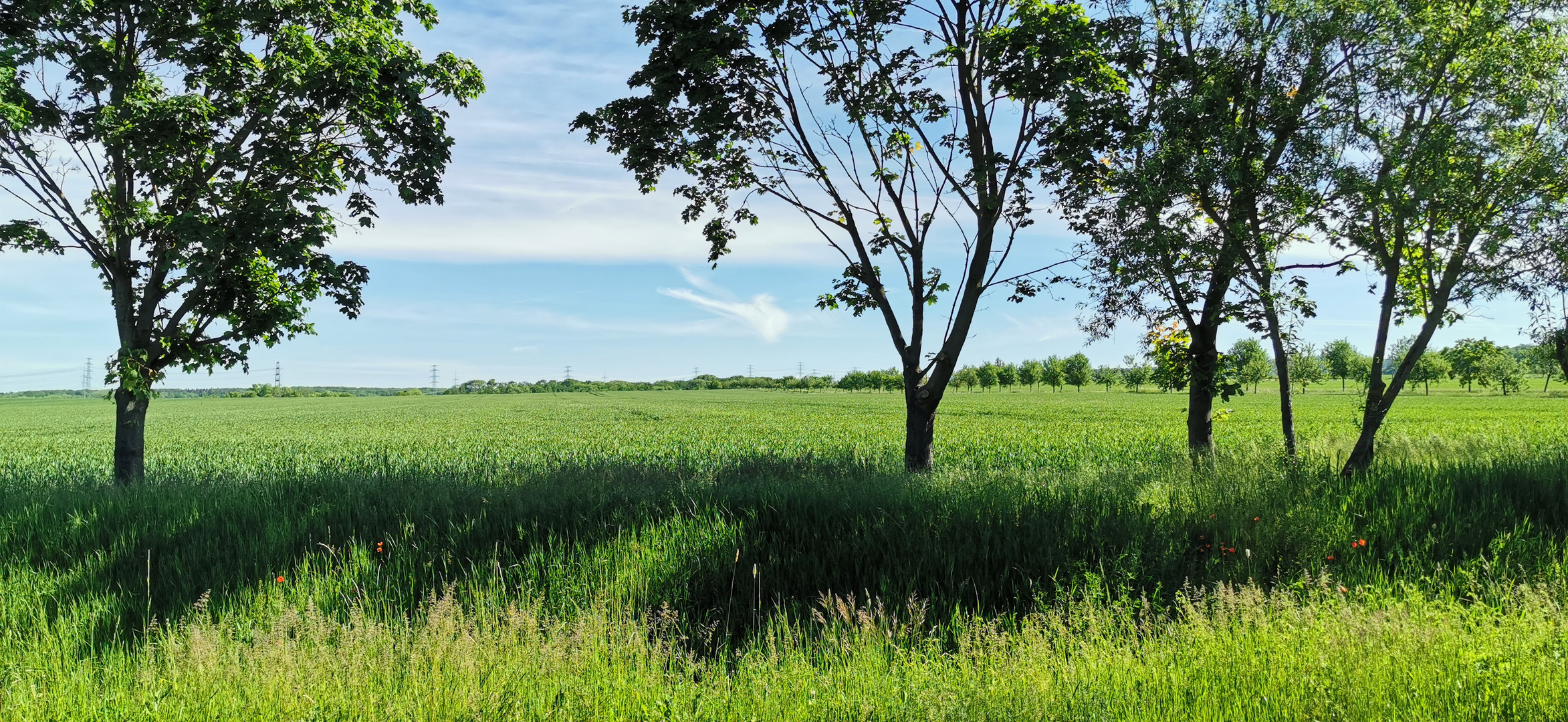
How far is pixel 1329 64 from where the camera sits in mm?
9672

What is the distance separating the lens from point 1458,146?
844 cm

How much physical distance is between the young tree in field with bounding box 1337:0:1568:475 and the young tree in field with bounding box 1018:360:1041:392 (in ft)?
413

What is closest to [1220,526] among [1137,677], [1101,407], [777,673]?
[1137,677]

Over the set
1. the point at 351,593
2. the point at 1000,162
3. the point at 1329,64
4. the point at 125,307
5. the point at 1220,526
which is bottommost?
the point at 351,593

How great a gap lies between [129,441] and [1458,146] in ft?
66.4

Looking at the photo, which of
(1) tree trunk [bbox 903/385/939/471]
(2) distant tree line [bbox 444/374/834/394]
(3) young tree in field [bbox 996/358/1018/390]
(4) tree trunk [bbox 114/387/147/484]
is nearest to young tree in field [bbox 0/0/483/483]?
(4) tree trunk [bbox 114/387/147/484]

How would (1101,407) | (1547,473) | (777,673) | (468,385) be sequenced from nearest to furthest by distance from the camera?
(777,673) → (1547,473) → (1101,407) → (468,385)

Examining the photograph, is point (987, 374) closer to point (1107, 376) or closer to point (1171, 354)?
point (1107, 376)

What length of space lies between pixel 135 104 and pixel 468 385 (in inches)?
7571

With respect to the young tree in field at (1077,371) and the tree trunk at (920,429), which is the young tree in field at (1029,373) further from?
the tree trunk at (920,429)

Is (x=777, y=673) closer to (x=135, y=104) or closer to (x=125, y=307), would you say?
(x=135, y=104)

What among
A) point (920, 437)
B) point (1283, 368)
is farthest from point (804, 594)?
point (1283, 368)

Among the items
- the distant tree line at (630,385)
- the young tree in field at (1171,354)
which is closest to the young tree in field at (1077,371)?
the distant tree line at (630,385)

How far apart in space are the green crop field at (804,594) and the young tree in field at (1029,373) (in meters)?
125
